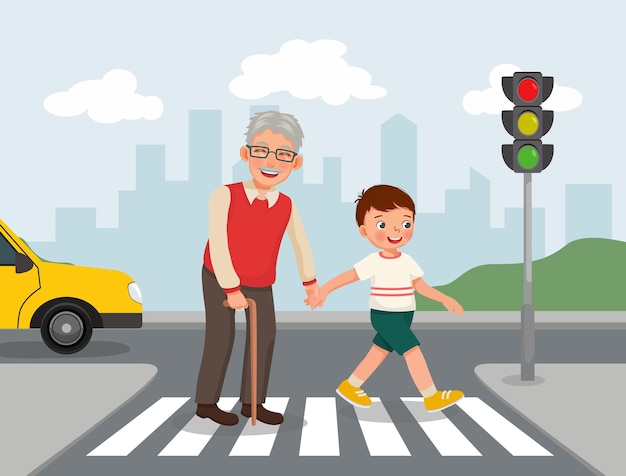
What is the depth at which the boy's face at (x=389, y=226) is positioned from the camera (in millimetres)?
9000

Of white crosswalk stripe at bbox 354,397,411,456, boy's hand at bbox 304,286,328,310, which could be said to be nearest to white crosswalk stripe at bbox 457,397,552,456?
white crosswalk stripe at bbox 354,397,411,456

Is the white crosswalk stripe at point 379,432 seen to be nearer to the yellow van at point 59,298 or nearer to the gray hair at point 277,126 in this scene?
the gray hair at point 277,126

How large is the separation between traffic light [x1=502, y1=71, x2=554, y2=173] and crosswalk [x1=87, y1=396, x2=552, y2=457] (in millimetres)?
2697

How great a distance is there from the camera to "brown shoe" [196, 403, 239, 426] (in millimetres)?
8547

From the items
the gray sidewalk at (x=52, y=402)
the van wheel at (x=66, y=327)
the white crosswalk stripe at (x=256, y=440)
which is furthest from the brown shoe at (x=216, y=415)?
the van wheel at (x=66, y=327)

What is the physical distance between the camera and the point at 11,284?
14602mm

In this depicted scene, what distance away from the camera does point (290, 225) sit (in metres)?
8.88

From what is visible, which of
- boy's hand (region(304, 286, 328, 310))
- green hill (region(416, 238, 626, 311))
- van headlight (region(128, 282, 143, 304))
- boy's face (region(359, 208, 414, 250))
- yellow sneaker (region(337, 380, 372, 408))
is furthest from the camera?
green hill (region(416, 238, 626, 311))

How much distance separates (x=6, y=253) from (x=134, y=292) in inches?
76.7

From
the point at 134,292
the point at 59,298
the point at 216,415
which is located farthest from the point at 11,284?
the point at 216,415

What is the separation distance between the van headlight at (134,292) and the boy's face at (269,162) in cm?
680

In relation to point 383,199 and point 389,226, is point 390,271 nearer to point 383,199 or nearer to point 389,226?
point 389,226

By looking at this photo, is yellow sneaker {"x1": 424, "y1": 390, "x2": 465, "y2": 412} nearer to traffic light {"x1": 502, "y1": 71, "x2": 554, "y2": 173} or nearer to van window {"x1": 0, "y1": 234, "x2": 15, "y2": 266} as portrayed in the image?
traffic light {"x1": 502, "y1": 71, "x2": 554, "y2": 173}

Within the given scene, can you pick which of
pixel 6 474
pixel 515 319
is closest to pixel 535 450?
pixel 6 474
